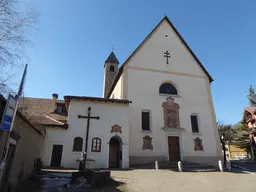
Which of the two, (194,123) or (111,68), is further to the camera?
(111,68)

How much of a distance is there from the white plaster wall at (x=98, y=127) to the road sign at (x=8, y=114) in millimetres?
10514

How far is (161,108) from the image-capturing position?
1875cm

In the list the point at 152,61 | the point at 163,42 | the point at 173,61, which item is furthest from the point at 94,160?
the point at 163,42

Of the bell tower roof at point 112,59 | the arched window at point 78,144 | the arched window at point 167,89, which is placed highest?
the bell tower roof at point 112,59

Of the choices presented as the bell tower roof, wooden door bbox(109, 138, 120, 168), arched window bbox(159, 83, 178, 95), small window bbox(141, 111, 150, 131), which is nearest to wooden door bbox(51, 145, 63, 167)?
wooden door bbox(109, 138, 120, 168)

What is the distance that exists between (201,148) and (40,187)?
15820 millimetres

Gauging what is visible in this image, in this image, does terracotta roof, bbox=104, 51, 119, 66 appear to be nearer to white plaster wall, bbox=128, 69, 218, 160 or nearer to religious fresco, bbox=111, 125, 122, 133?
white plaster wall, bbox=128, 69, 218, 160

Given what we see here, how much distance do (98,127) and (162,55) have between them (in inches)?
466

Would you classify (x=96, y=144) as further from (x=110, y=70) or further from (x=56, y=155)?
(x=110, y=70)

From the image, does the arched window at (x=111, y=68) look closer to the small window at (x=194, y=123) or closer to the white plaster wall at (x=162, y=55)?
the white plaster wall at (x=162, y=55)

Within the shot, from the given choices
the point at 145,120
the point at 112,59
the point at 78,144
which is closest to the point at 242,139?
the point at 145,120

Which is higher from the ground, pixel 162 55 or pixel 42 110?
pixel 162 55

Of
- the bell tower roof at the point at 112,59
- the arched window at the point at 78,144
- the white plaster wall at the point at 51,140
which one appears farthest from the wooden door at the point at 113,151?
the bell tower roof at the point at 112,59

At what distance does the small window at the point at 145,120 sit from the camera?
704 inches
